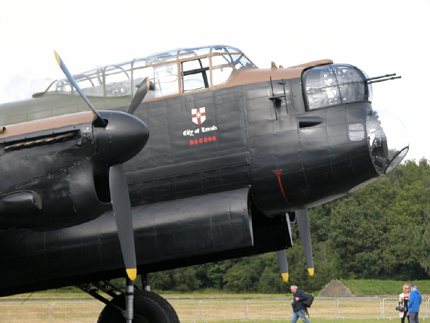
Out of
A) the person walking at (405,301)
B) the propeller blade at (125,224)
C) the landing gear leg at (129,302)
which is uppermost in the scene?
the propeller blade at (125,224)

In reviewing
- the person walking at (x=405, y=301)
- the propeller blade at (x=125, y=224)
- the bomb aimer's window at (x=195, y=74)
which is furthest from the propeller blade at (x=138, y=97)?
the person walking at (x=405, y=301)

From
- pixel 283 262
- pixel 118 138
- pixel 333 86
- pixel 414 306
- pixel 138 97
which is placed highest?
pixel 138 97

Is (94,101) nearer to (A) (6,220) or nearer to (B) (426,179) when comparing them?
(A) (6,220)

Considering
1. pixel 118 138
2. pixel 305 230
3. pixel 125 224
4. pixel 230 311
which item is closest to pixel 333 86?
pixel 305 230

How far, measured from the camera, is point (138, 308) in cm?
1580

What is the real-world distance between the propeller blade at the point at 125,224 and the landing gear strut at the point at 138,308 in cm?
228

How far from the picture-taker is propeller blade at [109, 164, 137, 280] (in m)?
13.0

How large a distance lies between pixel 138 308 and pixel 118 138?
4.91 metres

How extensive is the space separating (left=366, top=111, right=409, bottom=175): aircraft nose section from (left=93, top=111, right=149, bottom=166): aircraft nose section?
4445mm

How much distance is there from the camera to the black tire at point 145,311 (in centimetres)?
1557

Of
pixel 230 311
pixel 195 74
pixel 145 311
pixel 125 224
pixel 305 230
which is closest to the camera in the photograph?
pixel 125 224

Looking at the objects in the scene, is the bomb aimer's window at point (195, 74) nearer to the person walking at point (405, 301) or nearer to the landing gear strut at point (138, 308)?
the landing gear strut at point (138, 308)

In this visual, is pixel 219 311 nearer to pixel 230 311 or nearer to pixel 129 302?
pixel 230 311

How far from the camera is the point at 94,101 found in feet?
50.7
